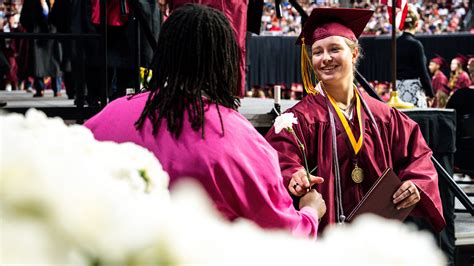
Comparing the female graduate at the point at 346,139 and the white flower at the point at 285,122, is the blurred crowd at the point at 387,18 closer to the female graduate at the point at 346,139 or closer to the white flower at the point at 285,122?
the female graduate at the point at 346,139

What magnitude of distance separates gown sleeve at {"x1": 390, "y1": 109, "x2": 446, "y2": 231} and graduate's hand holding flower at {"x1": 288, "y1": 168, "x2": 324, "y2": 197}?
0.57 metres

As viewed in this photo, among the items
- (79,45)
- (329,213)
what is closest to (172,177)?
(329,213)

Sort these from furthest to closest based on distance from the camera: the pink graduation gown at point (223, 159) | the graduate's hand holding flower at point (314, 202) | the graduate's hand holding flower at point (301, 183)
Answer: the graduate's hand holding flower at point (301, 183), the graduate's hand holding flower at point (314, 202), the pink graduation gown at point (223, 159)

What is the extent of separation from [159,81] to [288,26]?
21475 millimetres

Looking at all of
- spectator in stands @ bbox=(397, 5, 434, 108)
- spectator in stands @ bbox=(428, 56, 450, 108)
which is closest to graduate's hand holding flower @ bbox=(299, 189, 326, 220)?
spectator in stands @ bbox=(397, 5, 434, 108)

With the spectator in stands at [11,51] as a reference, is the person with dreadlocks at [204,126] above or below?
above

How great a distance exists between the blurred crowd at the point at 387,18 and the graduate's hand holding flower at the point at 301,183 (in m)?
18.9

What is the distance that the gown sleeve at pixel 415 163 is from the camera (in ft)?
12.6

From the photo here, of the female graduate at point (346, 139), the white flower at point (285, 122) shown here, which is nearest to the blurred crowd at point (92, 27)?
the female graduate at point (346, 139)

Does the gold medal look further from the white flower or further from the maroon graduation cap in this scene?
the maroon graduation cap

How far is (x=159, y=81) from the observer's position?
7.88 ft

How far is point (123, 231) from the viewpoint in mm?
594

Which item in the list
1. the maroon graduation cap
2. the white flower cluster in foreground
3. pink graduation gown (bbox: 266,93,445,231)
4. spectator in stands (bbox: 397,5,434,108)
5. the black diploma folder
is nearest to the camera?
the white flower cluster in foreground

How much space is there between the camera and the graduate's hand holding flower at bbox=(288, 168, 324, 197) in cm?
338
